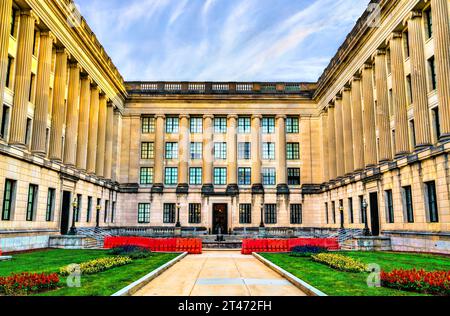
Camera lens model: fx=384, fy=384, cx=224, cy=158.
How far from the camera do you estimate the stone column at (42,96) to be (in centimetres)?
3056

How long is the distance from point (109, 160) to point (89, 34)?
1614cm

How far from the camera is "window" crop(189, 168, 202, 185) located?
55.0m

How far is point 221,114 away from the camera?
5616cm

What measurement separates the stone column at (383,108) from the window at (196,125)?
27163 millimetres

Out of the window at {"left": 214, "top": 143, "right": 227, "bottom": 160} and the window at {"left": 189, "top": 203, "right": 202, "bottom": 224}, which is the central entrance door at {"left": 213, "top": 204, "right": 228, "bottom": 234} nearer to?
the window at {"left": 189, "top": 203, "right": 202, "bottom": 224}

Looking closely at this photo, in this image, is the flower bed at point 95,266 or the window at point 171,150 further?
the window at point 171,150

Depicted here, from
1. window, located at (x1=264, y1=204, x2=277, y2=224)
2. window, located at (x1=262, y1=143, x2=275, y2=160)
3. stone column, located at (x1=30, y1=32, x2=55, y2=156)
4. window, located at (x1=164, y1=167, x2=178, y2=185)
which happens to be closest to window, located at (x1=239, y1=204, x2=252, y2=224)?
window, located at (x1=264, y1=204, x2=277, y2=224)

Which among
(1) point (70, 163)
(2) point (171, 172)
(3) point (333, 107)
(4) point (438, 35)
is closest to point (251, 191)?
(2) point (171, 172)

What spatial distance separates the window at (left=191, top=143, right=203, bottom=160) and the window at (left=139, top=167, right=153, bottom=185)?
6.45m

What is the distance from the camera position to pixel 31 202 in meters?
29.8

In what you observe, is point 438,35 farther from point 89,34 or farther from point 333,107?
point 89,34

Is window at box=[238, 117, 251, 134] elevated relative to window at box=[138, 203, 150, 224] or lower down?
elevated

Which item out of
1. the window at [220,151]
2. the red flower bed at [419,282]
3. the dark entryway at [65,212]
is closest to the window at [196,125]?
the window at [220,151]

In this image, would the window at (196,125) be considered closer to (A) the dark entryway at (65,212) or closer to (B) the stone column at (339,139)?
(B) the stone column at (339,139)
